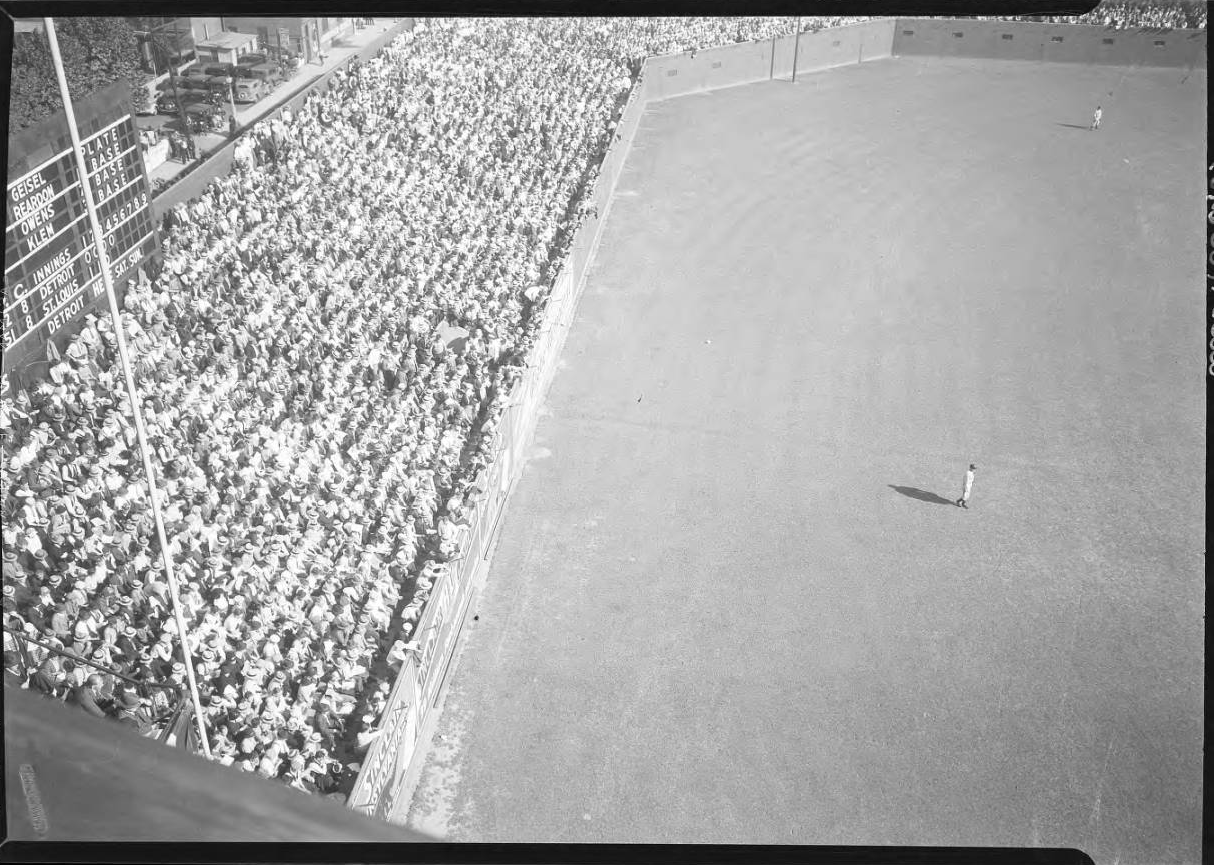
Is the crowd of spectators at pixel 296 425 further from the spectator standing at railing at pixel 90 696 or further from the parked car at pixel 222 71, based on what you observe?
the parked car at pixel 222 71

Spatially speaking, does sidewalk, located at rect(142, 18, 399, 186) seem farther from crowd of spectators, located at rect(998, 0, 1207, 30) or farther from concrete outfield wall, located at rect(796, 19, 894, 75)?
crowd of spectators, located at rect(998, 0, 1207, 30)

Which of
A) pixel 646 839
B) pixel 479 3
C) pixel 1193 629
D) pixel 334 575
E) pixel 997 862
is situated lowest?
pixel 1193 629

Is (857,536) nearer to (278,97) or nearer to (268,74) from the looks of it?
(278,97)

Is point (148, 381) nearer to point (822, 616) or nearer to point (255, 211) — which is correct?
point (255, 211)

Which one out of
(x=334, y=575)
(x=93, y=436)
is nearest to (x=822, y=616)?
(x=334, y=575)

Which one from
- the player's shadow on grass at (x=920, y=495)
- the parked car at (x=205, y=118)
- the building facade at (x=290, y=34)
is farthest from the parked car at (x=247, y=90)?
the player's shadow on grass at (x=920, y=495)

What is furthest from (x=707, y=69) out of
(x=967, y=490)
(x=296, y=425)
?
(x=296, y=425)

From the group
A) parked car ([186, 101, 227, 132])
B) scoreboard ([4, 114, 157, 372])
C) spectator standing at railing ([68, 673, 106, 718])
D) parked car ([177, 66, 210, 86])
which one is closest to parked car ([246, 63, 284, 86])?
parked car ([177, 66, 210, 86])
